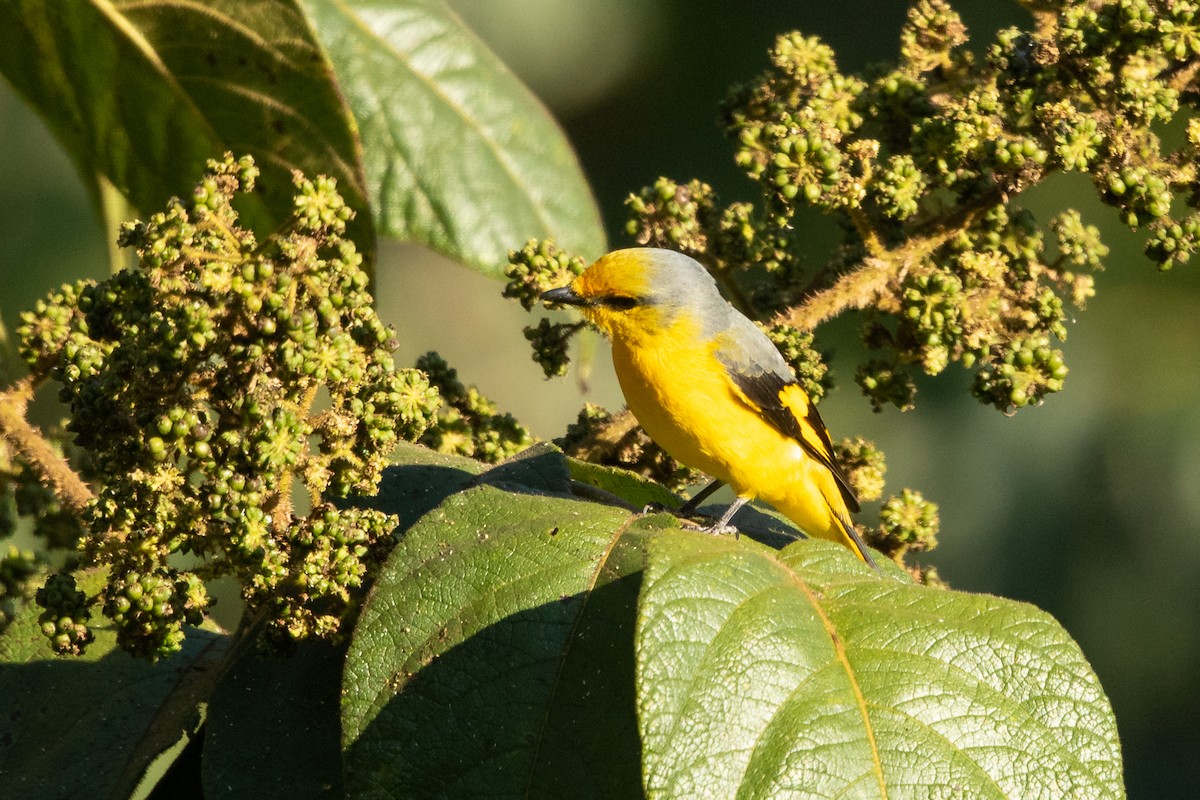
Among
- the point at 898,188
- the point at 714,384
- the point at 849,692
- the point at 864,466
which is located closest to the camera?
the point at 849,692

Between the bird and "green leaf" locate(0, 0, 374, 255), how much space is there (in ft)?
2.71

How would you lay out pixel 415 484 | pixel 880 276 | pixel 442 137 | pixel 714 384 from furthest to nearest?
1. pixel 714 384
2. pixel 442 137
3. pixel 880 276
4. pixel 415 484

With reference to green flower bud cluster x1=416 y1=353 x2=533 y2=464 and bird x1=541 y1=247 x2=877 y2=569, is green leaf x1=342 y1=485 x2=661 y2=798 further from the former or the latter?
bird x1=541 y1=247 x2=877 y2=569

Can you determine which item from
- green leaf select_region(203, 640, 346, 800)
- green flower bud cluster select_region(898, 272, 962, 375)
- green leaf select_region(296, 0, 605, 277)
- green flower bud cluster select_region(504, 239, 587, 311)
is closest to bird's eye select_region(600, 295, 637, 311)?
green leaf select_region(296, 0, 605, 277)

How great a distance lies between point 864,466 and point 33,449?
63.0 inches

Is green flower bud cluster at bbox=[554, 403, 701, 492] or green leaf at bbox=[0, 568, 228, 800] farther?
green flower bud cluster at bbox=[554, 403, 701, 492]

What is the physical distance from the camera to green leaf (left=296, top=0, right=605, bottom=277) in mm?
2926

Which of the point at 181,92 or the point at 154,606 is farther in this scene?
the point at 181,92

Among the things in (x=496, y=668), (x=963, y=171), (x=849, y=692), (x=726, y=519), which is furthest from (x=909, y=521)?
(x=496, y=668)

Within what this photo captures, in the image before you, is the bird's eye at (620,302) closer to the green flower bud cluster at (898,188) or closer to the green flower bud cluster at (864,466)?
the green flower bud cluster at (864,466)

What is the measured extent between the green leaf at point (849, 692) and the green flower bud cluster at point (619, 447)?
0.82 metres

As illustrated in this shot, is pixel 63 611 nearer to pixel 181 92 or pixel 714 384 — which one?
pixel 181 92

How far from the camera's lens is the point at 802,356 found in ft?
7.75

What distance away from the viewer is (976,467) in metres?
6.22
